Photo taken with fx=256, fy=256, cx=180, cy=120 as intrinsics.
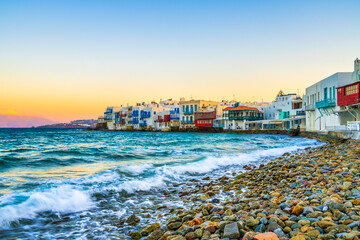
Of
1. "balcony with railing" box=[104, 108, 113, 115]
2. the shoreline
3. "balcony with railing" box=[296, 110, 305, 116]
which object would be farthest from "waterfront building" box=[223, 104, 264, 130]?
the shoreline

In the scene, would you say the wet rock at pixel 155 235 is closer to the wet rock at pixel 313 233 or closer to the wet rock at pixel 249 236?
the wet rock at pixel 249 236

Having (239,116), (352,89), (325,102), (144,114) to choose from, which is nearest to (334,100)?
(325,102)

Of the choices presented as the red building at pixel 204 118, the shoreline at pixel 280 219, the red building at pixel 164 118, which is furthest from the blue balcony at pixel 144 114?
the shoreline at pixel 280 219

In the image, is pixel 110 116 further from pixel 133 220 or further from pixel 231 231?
pixel 231 231

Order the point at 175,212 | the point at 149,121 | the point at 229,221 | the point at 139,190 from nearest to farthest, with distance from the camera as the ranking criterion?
the point at 229,221 → the point at 175,212 → the point at 139,190 → the point at 149,121

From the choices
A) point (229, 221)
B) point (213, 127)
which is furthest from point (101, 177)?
point (213, 127)

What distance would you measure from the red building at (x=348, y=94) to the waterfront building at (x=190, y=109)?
147 ft

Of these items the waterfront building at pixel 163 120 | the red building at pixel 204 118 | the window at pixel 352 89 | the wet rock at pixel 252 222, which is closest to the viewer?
the wet rock at pixel 252 222

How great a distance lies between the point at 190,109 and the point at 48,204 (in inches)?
2498

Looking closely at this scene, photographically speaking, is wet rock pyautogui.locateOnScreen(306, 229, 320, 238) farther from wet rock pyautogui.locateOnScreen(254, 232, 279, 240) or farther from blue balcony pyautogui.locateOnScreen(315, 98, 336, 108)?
blue balcony pyautogui.locateOnScreen(315, 98, 336, 108)

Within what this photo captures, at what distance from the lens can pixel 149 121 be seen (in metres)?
77.4

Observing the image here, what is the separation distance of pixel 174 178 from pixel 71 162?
7095 mm

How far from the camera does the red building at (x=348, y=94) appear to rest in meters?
20.4

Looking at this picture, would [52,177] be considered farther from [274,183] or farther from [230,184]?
[274,183]
